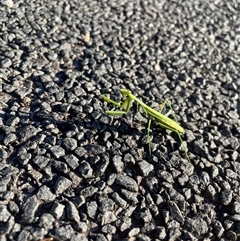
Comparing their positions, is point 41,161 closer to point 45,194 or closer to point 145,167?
point 45,194

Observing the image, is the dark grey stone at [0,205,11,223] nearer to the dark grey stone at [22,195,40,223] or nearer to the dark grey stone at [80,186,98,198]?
the dark grey stone at [22,195,40,223]

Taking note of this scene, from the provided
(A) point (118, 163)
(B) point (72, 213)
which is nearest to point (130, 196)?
(A) point (118, 163)

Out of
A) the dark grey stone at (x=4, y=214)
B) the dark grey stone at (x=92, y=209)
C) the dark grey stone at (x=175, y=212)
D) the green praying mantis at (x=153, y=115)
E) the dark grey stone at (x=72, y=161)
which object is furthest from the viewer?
the green praying mantis at (x=153, y=115)

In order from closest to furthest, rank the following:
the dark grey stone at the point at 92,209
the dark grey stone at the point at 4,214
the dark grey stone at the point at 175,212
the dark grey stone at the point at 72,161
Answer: the dark grey stone at the point at 4,214 < the dark grey stone at the point at 92,209 < the dark grey stone at the point at 175,212 < the dark grey stone at the point at 72,161

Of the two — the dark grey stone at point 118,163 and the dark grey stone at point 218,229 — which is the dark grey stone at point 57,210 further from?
the dark grey stone at point 218,229

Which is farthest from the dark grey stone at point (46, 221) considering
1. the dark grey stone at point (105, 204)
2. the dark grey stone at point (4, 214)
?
the dark grey stone at point (105, 204)

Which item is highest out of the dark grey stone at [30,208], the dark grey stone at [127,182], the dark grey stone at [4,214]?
the dark grey stone at [127,182]

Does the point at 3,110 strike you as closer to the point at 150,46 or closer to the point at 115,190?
the point at 115,190

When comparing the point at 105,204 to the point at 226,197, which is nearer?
the point at 105,204

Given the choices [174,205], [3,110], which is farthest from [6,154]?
[174,205]
